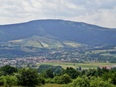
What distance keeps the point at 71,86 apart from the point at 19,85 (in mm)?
21059

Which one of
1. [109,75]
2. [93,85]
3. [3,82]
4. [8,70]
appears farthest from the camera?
[8,70]

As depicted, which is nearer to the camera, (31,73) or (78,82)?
(78,82)

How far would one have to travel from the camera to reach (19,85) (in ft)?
203

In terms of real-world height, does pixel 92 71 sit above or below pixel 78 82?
below

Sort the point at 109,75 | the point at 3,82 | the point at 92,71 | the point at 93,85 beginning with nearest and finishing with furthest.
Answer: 1. the point at 93,85
2. the point at 3,82
3. the point at 109,75
4. the point at 92,71

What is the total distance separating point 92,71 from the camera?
92188 millimetres

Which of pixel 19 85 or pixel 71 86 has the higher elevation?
pixel 71 86

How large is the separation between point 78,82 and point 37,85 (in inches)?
798

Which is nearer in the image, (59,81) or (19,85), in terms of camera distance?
(19,85)

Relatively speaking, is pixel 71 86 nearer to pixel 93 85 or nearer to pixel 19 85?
pixel 93 85

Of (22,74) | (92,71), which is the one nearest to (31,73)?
(22,74)

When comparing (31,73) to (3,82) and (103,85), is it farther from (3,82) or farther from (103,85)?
(103,85)

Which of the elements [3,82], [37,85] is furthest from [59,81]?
[3,82]

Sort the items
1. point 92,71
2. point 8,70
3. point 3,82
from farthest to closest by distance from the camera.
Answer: point 92,71, point 8,70, point 3,82
